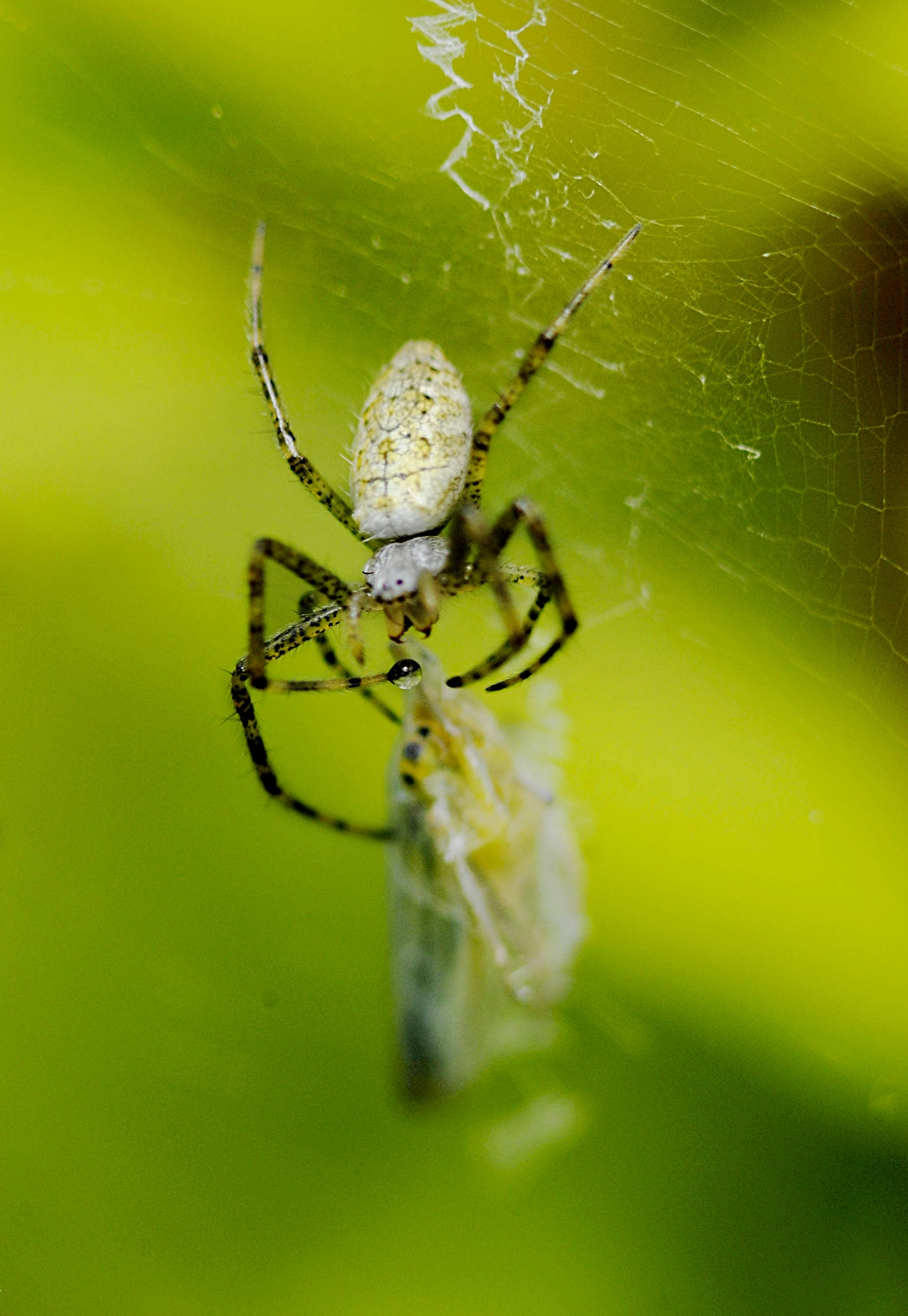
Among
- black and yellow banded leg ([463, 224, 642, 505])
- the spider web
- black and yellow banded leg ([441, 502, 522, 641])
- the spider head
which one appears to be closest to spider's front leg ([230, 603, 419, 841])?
the spider head

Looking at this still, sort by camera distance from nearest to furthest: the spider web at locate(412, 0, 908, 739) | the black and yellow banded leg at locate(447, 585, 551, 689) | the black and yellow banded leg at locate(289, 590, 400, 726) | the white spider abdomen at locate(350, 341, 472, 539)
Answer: the spider web at locate(412, 0, 908, 739) < the black and yellow banded leg at locate(447, 585, 551, 689) < the white spider abdomen at locate(350, 341, 472, 539) < the black and yellow banded leg at locate(289, 590, 400, 726)

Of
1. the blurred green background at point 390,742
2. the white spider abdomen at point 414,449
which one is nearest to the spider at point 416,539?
the white spider abdomen at point 414,449

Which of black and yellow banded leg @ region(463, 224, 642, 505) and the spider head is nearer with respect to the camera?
black and yellow banded leg @ region(463, 224, 642, 505)

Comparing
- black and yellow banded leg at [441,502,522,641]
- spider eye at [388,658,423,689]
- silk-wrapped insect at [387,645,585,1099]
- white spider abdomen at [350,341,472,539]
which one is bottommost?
silk-wrapped insect at [387,645,585,1099]

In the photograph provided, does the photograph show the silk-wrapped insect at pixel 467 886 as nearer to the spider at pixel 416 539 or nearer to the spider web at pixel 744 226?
the spider at pixel 416 539

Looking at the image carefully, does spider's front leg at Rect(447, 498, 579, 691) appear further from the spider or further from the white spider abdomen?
the white spider abdomen

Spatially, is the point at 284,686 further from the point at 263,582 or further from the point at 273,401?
the point at 273,401

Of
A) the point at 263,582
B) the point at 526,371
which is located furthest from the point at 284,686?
the point at 526,371

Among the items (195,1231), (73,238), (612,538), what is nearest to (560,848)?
(612,538)
